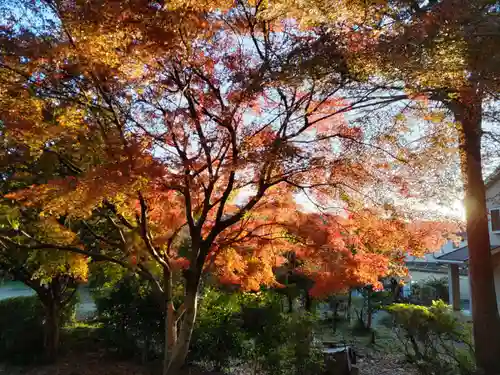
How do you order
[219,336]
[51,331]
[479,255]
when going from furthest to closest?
1. [51,331]
2. [219,336]
3. [479,255]

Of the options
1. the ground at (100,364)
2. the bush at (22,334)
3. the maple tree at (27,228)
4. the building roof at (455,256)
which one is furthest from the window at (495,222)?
the bush at (22,334)

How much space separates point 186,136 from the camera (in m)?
5.19

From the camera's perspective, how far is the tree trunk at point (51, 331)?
834 centimetres

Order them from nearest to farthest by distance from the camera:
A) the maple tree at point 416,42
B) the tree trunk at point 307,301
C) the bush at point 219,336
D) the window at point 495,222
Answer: the maple tree at point 416,42 < the bush at point 219,336 < the tree trunk at point 307,301 < the window at point 495,222

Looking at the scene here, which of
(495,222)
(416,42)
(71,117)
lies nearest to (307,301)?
(495,222)

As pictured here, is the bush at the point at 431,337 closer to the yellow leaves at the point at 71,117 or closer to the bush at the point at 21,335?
the yellow leaves at the point at 71,117

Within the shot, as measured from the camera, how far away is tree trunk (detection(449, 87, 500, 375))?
6270 millimetres

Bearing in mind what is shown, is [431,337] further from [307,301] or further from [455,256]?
[455,256]

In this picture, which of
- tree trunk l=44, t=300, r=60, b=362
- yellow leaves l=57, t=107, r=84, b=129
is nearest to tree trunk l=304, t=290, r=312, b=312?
tree trunk l=44, t=300, r=60, b=362

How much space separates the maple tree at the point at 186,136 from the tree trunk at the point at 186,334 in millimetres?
18

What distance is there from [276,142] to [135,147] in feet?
5.09

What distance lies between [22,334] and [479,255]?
8.75 metres

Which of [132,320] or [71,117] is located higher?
[71,117]

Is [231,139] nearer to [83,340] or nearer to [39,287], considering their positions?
[39,287]
